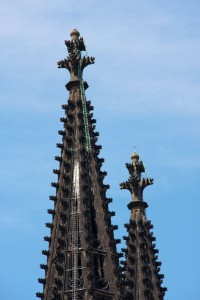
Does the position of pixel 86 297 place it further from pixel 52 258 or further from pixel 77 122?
pixel 77 122

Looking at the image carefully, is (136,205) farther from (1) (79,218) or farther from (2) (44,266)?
(2) (44,266)

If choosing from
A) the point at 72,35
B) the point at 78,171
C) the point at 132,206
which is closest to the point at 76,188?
the point at 78,171

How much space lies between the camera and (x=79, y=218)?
3049 inches

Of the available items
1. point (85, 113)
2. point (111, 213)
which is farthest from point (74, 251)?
point (85, 113)

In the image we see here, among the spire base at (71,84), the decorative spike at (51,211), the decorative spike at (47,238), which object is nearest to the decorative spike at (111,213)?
the decorative spike at (51,211)

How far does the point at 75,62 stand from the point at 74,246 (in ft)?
47.8

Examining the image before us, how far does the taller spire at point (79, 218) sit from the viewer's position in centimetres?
7431

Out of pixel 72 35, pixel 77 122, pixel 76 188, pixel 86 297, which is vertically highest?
pixel 72 35

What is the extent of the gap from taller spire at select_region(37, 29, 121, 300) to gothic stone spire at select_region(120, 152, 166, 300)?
242 centimetres

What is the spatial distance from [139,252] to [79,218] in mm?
5988

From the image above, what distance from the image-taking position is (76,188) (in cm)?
7931

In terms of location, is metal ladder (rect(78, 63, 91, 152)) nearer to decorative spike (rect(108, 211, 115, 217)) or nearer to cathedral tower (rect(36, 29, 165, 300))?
cathedral tower (rect(36, 29, 165, 300))

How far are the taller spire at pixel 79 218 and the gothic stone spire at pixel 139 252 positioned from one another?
95.1 inches

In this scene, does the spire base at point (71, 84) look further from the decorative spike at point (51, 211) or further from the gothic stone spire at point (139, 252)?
the decorative spike at point (51, 211)
